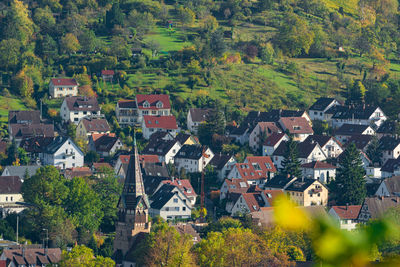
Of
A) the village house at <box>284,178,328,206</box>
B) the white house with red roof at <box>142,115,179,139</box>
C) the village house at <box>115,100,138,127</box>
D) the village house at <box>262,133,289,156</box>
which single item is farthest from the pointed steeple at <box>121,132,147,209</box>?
the village house at <box>115,100,138,127</box>

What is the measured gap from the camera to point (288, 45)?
12281cm

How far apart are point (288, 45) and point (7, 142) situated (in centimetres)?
5204

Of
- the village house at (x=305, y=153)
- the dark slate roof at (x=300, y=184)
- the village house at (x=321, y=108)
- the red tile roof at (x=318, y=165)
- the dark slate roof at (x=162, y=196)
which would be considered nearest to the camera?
the dark slate roof at (x=162, y=196)

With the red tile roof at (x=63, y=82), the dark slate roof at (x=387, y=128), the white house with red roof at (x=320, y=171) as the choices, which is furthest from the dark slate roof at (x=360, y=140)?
the red tile roof at (x=63, y=82)

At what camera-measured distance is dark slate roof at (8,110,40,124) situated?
8844cm

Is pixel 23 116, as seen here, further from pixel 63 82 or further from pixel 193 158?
pixel 193 158

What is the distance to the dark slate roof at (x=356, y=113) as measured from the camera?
95.7 metres

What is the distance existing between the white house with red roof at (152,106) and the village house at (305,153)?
15983 millimetres

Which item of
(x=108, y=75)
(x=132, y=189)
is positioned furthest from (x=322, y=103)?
(x=132, y=189)

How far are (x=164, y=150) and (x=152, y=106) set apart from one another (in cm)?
1331

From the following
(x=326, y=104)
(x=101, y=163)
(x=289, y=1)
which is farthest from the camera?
(x=289, y=1)

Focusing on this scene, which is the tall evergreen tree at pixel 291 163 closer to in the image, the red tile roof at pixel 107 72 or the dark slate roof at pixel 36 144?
the dark slate roof at pixel 36 144

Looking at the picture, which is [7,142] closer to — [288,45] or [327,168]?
[327,168]

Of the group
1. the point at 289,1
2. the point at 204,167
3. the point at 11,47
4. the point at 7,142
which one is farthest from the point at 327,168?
the point at 289,1
